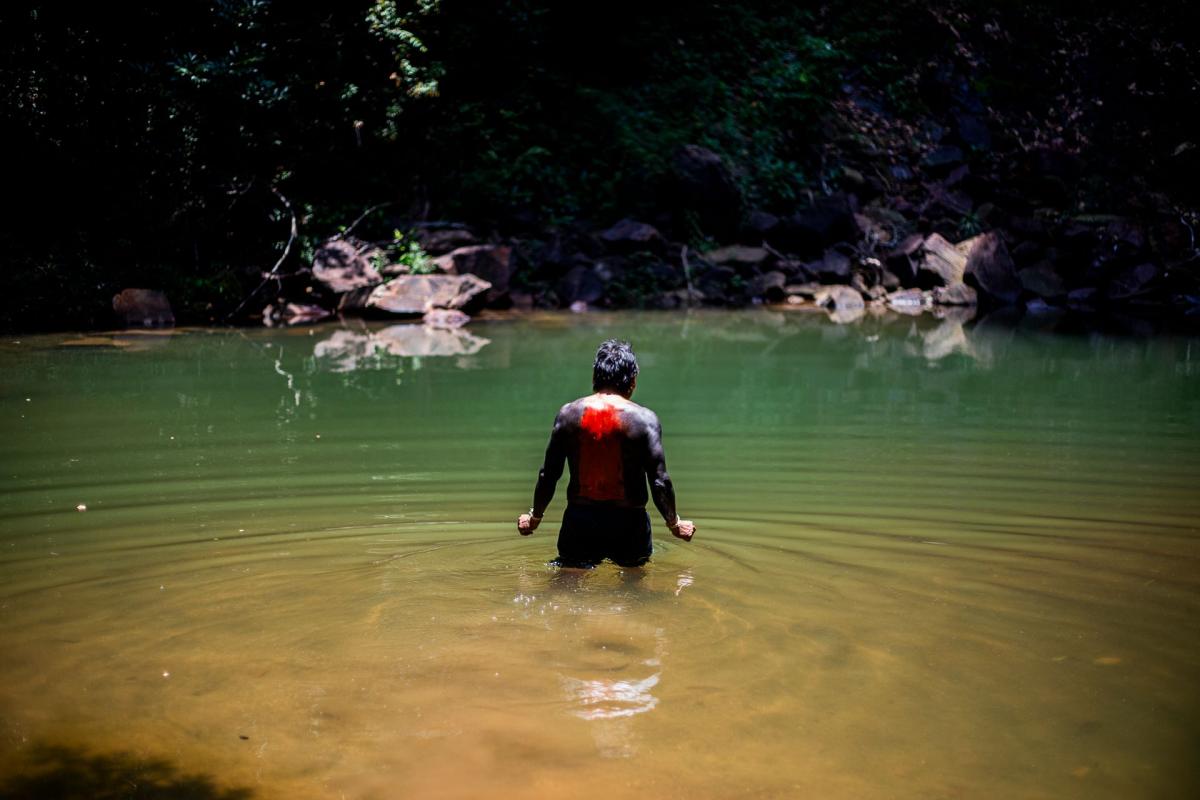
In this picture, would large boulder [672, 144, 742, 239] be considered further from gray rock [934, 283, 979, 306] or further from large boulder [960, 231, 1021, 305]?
large boulder [960, 231, 1021, 305]

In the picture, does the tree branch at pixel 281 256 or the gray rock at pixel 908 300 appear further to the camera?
the gray rock at pixel 908 300

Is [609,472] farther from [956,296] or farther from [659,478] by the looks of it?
[956,296]

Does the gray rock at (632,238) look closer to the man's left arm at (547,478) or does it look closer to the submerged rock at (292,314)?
the submerged rock at (292,314)

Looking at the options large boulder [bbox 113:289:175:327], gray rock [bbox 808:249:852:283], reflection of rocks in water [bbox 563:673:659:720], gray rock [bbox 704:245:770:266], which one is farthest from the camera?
gray rock [bbox 704:245:770:266]

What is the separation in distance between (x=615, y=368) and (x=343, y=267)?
1415 centimetres

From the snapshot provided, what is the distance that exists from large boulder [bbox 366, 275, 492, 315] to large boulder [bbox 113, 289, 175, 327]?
3139 millimetres

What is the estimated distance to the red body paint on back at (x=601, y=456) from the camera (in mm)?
4855

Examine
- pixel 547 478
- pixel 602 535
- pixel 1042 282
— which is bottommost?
pixel 602 535

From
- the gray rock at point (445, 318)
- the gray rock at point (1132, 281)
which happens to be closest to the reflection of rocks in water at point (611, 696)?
the gray rock at point (445, 318)

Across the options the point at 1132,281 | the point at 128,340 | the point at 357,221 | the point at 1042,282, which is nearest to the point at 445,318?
the point at 357,221

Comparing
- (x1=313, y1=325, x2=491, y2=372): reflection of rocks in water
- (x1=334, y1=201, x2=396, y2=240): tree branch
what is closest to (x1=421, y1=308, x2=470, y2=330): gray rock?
(x1=313, y1=325, x2=491, y2=372): reflection of rocks in water

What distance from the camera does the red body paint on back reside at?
4855 millimetres

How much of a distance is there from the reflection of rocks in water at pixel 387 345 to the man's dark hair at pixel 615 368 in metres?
7.86

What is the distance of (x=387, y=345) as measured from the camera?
578 inches
